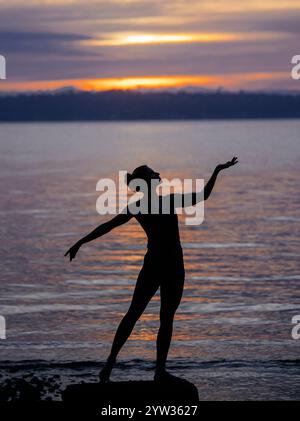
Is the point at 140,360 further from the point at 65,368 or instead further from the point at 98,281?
the point at 98,281

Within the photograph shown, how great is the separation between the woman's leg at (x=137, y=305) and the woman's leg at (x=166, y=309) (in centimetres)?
13

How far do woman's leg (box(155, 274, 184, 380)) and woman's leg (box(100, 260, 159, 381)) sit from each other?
0.13 meters

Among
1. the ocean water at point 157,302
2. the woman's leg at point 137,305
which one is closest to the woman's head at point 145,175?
the woman's leg at point 137,305

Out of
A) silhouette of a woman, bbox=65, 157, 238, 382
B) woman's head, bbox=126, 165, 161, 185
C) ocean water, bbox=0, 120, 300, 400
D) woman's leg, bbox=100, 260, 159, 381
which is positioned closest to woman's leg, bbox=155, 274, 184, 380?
silhouette of a woman, bbox=65, 157, 238, 382

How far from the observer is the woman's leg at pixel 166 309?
1130 cm

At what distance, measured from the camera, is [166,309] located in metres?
11.4

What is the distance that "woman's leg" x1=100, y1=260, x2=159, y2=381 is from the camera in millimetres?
11344

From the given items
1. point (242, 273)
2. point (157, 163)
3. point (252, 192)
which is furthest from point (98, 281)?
point (157, 163)

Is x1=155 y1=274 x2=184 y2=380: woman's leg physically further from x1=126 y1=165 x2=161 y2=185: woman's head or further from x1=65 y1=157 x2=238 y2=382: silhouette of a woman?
x1=126 y1=165 x2=161 y2=185: woman's head

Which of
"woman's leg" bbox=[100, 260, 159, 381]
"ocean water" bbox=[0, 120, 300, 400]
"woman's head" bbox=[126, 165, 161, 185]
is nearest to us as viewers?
"woman's head" bbox=[126, 165, 161, 185]

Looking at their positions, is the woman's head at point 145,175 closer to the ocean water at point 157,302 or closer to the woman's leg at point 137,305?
the woman's leg at point 137,305

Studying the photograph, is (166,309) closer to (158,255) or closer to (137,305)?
(137,305)

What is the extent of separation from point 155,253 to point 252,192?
154 ft

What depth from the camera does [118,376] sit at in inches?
601
